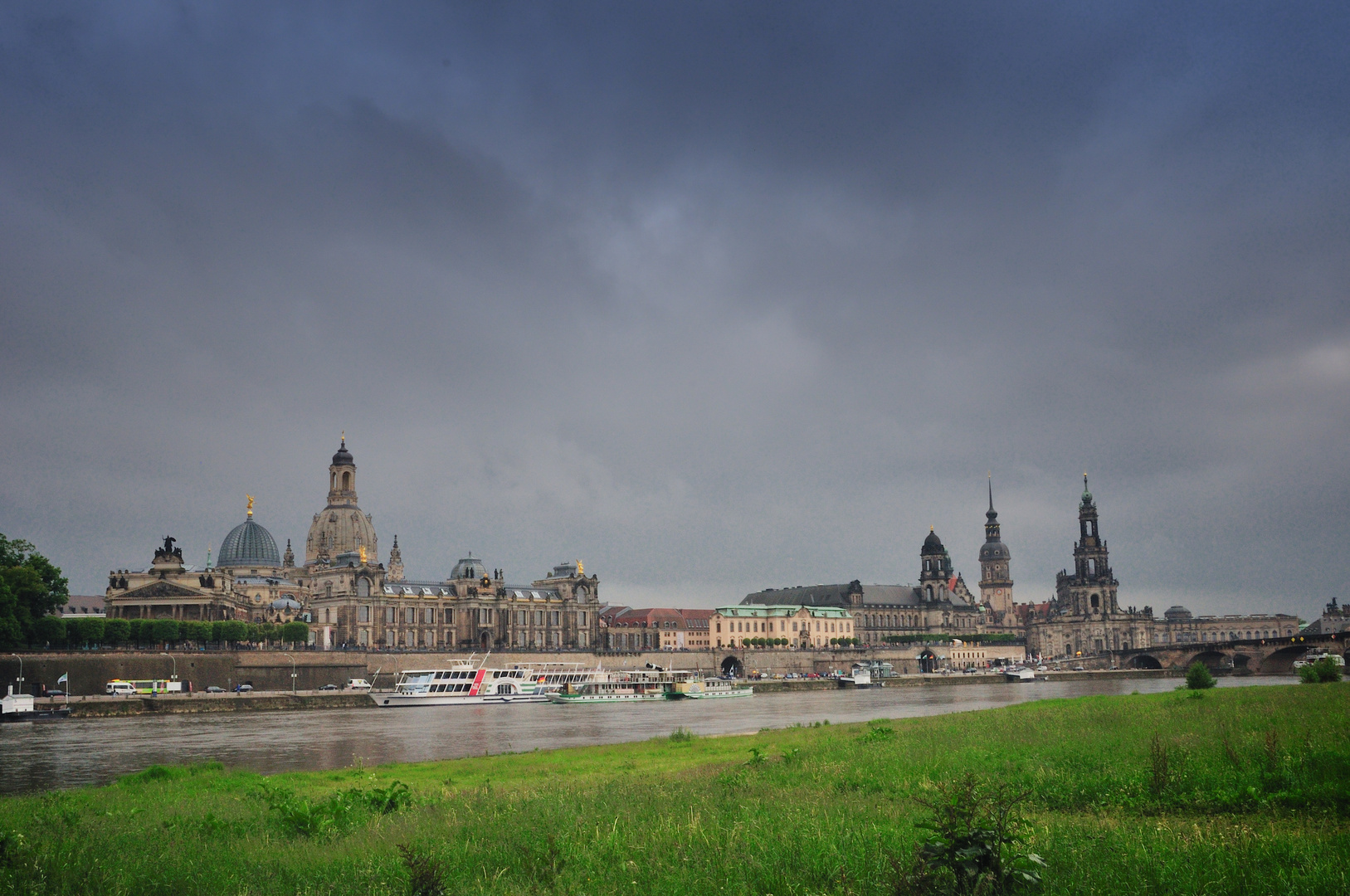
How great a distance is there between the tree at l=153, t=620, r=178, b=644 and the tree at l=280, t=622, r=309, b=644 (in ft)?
62.3

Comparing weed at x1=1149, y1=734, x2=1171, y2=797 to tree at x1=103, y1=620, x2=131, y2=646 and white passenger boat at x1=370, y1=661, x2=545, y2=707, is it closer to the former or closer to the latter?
white passenger boat at x1=370, y1=661, x2=545, y2=707

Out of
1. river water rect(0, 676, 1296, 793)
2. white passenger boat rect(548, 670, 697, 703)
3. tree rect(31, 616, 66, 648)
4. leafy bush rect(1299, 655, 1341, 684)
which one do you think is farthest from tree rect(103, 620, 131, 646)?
leafy bush rect(1299, 655, 1341, 684)

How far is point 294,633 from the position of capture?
14275 cm

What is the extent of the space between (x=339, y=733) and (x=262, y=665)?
6260cm

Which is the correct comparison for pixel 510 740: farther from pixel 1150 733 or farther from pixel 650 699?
pixel 650 699

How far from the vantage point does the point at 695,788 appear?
2219 centimetres

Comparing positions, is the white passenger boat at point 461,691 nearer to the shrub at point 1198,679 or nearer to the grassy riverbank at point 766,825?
the shrub at point 1198,679

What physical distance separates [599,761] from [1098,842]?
25.8 m

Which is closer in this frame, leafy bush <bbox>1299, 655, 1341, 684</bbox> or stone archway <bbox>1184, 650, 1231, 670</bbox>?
leafy bush <bbox>1299, 655, 1341, 684</bbox>

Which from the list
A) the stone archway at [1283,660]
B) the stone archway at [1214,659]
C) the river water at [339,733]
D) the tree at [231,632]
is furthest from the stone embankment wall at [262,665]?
the stone archway at [1283,660]

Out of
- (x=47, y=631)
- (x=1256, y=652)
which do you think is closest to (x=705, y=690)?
(x=47, y=631)

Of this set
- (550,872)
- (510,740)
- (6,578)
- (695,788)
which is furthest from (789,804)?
(6,578)

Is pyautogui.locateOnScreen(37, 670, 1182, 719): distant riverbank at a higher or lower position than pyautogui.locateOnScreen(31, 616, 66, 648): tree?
lower

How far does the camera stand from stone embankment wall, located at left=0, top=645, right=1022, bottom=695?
98875 millimetres
